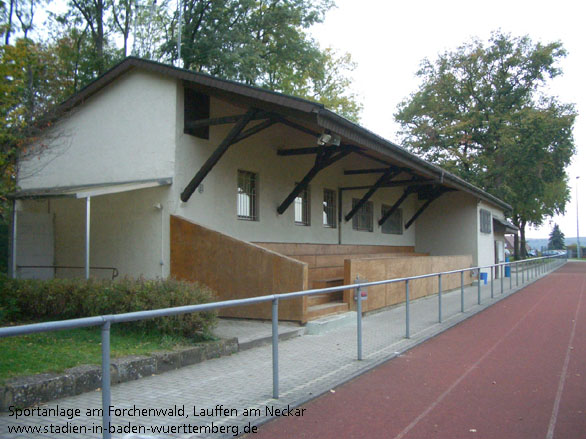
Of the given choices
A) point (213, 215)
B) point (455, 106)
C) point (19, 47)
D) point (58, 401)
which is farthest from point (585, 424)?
point (455, 106)

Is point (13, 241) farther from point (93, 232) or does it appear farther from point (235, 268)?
point (235, 268)

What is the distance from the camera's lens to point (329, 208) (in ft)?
59.3

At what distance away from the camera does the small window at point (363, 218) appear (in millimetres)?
19906

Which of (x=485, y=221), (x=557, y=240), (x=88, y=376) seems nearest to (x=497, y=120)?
(x=485, y=221)

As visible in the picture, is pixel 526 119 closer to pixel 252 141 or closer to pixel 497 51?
pixel 497 51

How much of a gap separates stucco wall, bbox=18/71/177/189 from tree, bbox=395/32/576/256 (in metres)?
28.5

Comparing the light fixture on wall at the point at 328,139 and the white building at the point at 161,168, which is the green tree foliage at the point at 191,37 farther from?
the light fixture on wall at the point at 328,139

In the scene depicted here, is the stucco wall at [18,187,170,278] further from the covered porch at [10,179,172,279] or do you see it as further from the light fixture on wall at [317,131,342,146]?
the light fixture on wall at [317,131,342,146]

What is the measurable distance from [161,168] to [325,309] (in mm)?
4625

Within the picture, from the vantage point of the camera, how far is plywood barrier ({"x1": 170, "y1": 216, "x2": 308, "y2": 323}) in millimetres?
10086

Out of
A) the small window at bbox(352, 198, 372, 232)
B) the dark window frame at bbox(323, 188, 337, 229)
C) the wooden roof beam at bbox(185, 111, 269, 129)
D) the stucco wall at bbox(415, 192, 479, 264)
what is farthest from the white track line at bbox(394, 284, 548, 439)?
the stucco wall at bbox(415, 192, 479, 264)

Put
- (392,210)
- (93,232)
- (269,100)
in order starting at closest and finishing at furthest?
(269,100)
(93,232)
(392,210)

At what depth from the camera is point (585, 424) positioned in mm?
4949

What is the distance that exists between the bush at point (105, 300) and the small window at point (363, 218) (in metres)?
11.9
